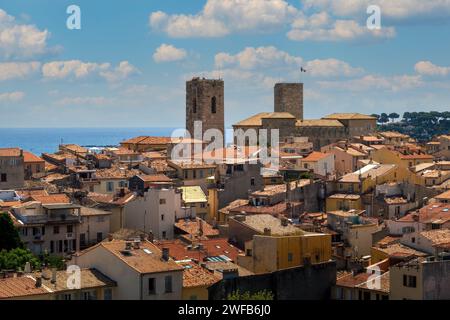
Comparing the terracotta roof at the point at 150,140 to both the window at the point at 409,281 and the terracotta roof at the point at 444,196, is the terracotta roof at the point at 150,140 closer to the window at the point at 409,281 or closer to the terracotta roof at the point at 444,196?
the terracotta roof at the point at 444,196

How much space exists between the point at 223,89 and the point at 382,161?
20.5 meters

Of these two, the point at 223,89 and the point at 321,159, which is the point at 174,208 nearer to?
the point at 321,159

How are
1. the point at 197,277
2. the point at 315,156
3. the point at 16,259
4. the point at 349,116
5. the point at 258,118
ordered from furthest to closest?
the point at 349,116 < the point at 258,118 < the point at 315,156 < the point at 16,259 < the point at 197,277

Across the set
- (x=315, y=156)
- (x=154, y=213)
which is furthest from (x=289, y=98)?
(x=154, y=213)

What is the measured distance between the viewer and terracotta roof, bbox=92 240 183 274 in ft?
90.2

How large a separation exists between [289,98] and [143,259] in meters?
67.6

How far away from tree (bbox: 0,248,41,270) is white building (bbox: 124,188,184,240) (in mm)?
7958

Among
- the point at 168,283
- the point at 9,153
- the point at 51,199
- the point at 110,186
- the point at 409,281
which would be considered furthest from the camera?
the point at 9,153

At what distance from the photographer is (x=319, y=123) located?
85812mm

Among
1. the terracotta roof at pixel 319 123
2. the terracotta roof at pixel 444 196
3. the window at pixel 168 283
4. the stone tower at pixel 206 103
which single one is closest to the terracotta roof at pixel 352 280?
the window at pixel 168 283

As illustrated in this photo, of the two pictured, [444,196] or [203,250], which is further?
[444,196]

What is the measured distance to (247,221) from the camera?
3712 cm

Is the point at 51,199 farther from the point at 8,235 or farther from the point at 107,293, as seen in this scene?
the point at 107,293

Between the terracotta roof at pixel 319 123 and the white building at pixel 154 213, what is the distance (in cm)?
4305
